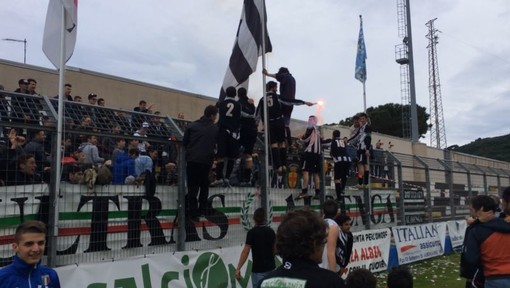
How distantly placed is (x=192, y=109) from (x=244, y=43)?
41.4 ft

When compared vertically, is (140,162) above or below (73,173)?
above

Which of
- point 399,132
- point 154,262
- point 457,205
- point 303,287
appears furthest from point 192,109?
point 399,132

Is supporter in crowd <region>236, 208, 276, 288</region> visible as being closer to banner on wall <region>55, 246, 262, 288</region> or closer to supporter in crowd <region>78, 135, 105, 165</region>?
banner on wall <region>55, 246, 262, 288</region>

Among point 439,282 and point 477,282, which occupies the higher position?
point 477,282

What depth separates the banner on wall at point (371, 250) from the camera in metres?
11.6

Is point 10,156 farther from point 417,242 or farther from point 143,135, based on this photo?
point 417,242

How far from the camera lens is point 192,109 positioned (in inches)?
858

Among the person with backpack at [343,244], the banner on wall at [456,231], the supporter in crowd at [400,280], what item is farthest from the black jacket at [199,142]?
the banner on wall at [456,231]

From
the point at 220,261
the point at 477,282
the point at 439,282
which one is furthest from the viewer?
the point at 439,282

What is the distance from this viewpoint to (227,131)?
8.55m

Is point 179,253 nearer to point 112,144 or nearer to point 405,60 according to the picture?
point 112,144

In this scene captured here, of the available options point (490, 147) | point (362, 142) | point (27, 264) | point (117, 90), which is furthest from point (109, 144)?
point (490, 147)

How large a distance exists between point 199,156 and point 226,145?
0.92 m

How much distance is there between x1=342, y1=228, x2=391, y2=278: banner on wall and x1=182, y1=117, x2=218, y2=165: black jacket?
17.0 feet
